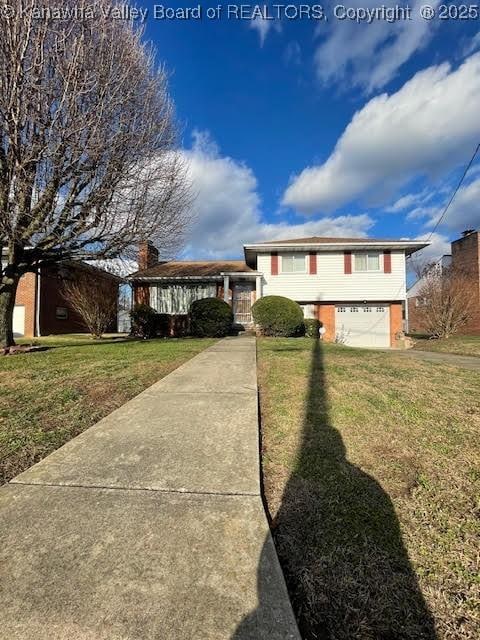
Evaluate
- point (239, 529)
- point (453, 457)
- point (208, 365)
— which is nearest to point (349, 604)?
point (239, 529)

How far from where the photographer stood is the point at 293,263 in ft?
59.6

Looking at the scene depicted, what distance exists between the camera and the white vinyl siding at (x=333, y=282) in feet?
58.3

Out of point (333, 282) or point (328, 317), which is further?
point (328, 317)

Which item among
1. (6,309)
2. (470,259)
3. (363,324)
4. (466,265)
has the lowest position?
(363,324)

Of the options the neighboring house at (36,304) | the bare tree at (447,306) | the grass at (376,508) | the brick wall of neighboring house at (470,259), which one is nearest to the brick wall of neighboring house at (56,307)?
the neighboring house at (36,304)

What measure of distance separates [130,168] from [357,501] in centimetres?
891

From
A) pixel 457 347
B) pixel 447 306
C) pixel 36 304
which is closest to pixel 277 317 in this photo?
pixel 457 347

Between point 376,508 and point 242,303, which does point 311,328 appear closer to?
point 242,303

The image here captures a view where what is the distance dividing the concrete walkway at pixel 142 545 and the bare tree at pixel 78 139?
6.97 metres

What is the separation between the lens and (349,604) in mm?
1544

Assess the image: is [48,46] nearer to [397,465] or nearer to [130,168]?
[130,168]

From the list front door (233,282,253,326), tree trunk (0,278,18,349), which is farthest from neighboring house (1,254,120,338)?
tree trunk (0,278,18,349)

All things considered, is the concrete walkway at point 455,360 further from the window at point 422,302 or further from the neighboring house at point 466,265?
the neighboring house at point 466,265

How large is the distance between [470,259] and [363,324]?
8.68 metres
